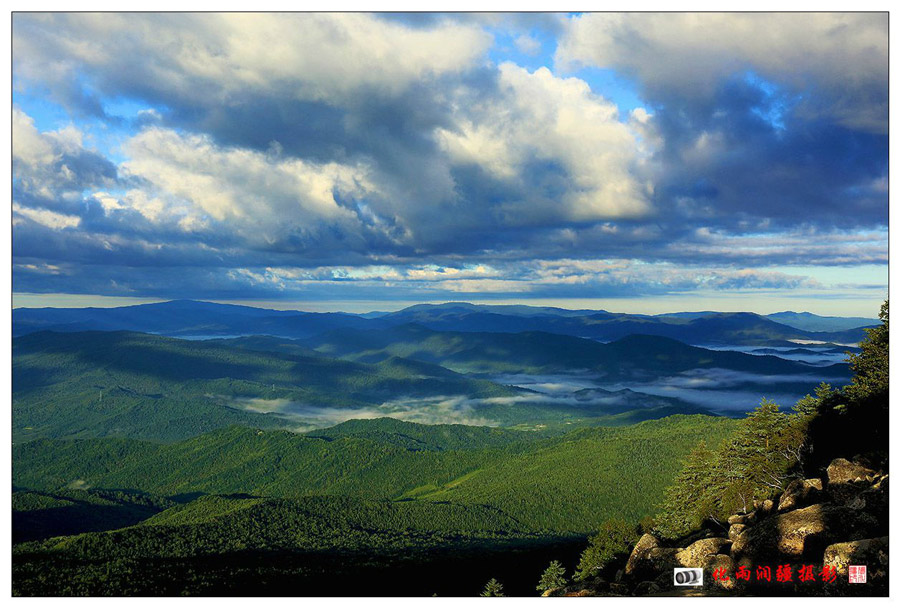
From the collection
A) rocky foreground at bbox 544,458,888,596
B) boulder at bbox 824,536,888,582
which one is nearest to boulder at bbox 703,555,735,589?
rocky foreground at bbox 544,458,888,596

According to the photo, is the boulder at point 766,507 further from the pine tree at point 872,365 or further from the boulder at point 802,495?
the pine tree at point 872,365

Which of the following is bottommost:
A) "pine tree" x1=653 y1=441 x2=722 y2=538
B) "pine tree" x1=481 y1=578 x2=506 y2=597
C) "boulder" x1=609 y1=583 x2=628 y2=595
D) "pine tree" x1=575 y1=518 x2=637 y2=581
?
"pine tree" x1=481 y1=578 x2=506 y2=597

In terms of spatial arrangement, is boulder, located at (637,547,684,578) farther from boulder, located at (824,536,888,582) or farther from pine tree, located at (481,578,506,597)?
pine tree, located at (481,578,506,597)

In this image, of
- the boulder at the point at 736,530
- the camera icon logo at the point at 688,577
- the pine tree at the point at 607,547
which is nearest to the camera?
the camera icon logo at the point at 688,577

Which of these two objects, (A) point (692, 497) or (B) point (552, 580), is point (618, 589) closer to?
(B) point (552, 580)

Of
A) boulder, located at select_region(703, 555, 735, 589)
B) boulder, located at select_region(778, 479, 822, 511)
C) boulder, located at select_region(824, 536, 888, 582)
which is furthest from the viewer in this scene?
boulder, located at select_region(778, 479, 822, 511)

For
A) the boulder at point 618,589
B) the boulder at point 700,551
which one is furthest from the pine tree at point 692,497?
the boulder at point 618,589

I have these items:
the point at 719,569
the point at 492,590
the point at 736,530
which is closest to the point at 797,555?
the point at 719,569
